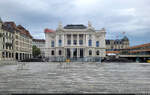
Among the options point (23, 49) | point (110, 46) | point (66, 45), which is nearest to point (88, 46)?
point (66, 45)

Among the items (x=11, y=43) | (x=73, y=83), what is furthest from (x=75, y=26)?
(x=73, y=83)

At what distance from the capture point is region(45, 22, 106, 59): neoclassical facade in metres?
74.7

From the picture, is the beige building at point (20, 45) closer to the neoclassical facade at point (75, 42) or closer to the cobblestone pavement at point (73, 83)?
the neoclassical facade at point (75, 42)

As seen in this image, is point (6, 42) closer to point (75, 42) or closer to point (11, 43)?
point (11, 43)

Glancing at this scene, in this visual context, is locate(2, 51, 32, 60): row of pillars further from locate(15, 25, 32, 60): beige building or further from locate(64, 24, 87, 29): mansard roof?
locate(64, 24, 87, 29): mansard roof

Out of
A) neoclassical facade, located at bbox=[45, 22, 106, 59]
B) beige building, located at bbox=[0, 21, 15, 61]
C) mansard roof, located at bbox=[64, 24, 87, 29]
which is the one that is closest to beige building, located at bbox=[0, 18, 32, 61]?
beige building, located at bbox=[0, 21, 15, 61]

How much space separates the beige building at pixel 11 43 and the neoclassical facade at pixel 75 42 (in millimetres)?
13378

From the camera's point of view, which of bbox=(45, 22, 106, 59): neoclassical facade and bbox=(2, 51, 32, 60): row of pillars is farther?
bbox=(45, 22, 106, 59): neoclassical facade

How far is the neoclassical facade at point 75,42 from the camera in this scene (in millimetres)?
74688

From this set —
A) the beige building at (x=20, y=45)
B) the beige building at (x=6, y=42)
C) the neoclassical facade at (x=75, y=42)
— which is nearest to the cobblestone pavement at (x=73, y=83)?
the beige building at (x=6, y=42)

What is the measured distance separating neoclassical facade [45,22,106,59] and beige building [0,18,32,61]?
1338cm

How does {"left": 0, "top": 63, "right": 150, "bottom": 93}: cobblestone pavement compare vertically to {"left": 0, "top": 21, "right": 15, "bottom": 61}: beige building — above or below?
below

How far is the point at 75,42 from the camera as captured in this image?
77.5m

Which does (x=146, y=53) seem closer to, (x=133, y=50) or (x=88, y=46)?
(x=133, y=50)
